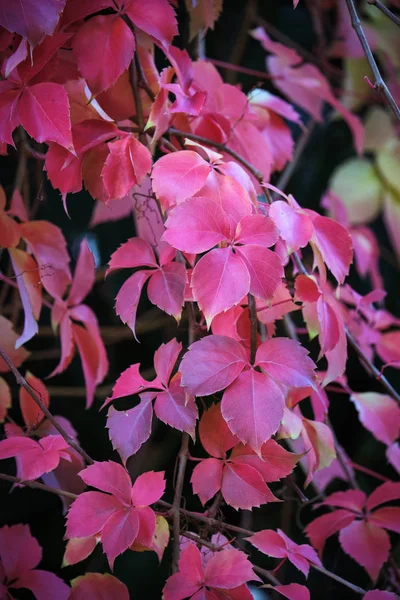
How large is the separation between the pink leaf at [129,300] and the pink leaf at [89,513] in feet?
0.46

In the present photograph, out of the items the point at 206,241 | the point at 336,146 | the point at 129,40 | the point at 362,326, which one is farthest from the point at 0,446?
the point at 336,146

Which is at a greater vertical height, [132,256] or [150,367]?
[132,256]

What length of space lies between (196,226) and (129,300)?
0.09 m

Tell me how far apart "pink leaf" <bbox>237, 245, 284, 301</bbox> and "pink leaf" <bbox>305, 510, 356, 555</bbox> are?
33 cm

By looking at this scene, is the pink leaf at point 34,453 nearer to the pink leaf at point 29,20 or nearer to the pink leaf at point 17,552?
the pink leaf at point 17,552

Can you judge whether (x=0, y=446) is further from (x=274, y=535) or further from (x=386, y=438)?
(x=386, y=438)

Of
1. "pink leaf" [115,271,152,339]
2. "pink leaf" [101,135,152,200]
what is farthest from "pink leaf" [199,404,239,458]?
"pink leaf" [101,135,152,200]

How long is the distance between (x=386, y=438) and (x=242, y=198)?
0.39m

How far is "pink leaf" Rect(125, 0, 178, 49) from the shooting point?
500 mm

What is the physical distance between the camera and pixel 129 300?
0.48 meters

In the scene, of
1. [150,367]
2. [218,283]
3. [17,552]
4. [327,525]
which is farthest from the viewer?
[150,367]

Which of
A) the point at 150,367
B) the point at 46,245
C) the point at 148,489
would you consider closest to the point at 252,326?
the point at 148,489

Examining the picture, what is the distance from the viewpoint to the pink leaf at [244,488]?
46cm

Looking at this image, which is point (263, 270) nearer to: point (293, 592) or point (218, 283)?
point (218, 283)
